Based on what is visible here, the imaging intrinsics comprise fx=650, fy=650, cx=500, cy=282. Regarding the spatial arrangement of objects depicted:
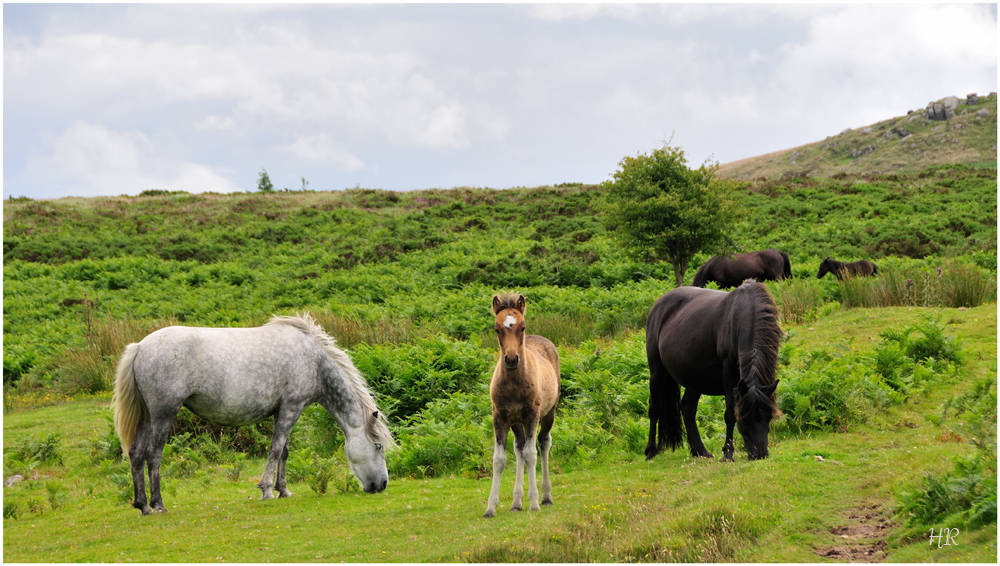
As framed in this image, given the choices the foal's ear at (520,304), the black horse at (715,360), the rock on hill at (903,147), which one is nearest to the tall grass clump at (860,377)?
the black horse at (715,360)

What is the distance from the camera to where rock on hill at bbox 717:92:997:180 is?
8625cm

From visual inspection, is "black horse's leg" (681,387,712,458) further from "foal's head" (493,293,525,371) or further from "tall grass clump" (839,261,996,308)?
"tall grass clump" (839,261,996,308)

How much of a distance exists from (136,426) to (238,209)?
148 ft

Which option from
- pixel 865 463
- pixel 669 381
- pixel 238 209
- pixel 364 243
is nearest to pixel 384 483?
pixel 669 381

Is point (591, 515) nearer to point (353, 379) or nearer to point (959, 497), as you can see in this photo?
point (959, 497)

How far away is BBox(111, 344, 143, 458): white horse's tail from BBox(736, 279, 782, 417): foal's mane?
6.79 meters

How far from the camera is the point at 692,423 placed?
28.2ft

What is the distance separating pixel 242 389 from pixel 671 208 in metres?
20.0

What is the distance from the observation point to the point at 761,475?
21.1 feet

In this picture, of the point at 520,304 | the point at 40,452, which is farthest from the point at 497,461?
the point at 40,452

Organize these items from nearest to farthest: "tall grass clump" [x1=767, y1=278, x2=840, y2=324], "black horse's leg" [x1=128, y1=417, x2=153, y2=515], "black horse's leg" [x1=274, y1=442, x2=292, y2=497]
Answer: "black horse's leg" [x1=128, y1=417, x2=153, y2=515] < "black horse's leg" [x1=274, y1=442, x2=292, y2=497] < "tall grass clump" [x1=767, y1=278, x2=840, y2=324]

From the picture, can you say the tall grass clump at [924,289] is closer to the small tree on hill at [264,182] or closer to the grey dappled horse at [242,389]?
the grey dappled horse at [242,389]

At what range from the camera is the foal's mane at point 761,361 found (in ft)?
22.5

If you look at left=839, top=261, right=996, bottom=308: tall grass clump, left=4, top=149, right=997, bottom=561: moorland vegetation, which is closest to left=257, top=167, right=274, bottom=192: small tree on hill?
left=4, top=149, right=997, bottom=561: moorland vegetation
